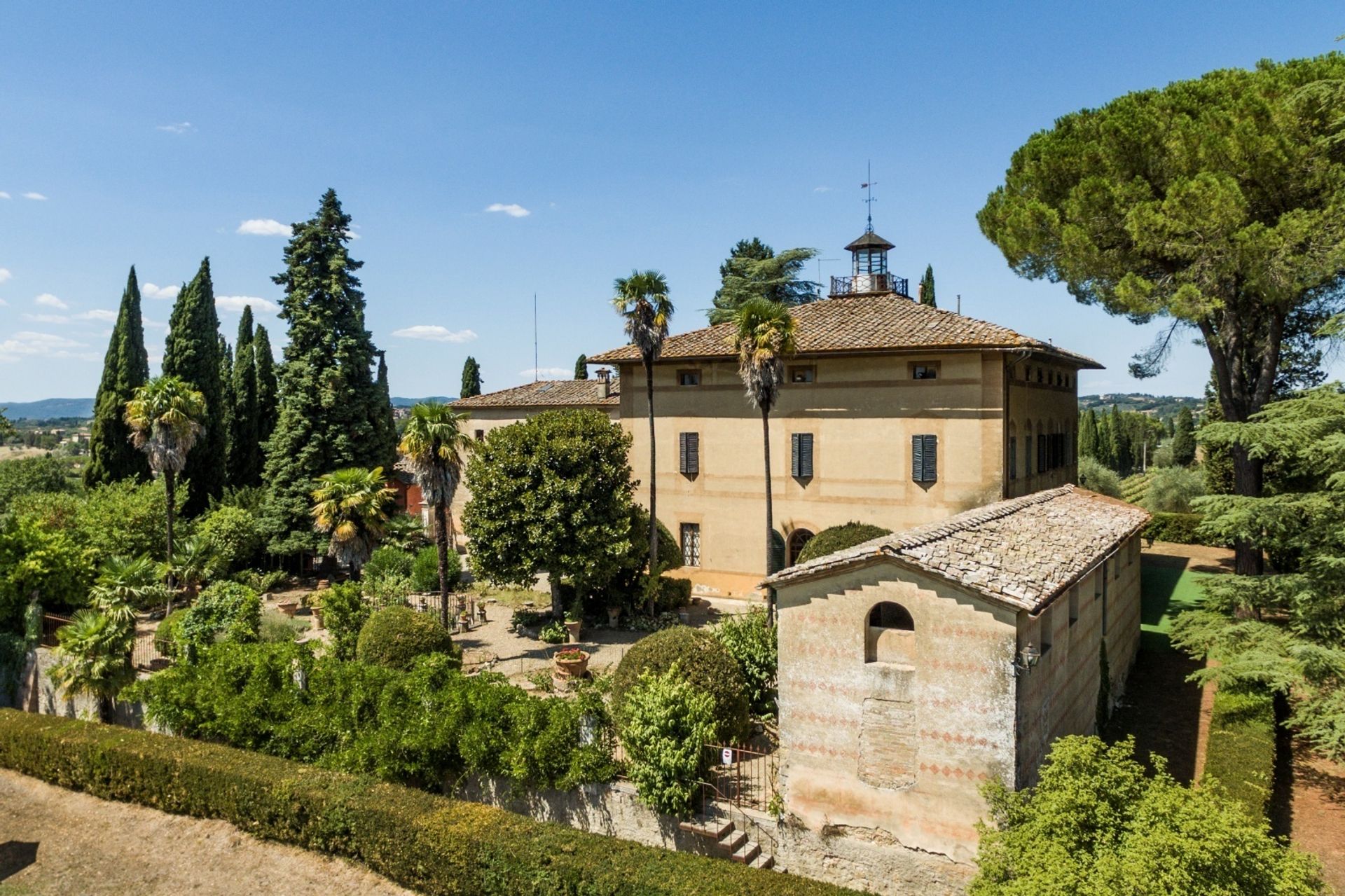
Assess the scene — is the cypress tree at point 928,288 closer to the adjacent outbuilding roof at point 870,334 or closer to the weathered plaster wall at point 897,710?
the adjacent outbuilding roof at point 870,334

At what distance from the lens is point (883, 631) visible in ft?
39.4

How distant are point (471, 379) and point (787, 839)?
50.6m

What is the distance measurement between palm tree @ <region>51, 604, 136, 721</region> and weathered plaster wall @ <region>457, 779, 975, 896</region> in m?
9.78

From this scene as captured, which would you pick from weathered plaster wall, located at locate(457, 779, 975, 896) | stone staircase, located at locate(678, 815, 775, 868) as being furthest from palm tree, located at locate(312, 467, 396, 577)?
stone staircase, located at locate(678, 815, 775, 868)

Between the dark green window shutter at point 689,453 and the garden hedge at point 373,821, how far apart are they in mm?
16075

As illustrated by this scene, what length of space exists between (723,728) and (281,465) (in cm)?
2318

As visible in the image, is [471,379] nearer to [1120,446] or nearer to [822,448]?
[822,448]

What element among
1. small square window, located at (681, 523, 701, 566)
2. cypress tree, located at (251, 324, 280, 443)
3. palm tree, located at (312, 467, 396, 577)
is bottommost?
small square window, located at (681, 523, 701, 566)

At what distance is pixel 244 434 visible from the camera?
127 ft

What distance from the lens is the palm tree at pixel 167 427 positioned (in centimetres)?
2572

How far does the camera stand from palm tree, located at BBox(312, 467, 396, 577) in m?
23.9

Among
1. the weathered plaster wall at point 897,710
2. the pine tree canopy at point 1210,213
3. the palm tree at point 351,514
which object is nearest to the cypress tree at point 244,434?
the palm tree at point 351,514

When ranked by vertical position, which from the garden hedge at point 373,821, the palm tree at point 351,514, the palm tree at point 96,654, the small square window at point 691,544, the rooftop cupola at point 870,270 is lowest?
the garden hedge at point 373,821

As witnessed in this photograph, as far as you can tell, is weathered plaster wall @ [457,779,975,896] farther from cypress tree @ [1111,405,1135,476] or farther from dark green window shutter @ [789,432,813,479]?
cypress tree @ [1111,405,1135,476]
